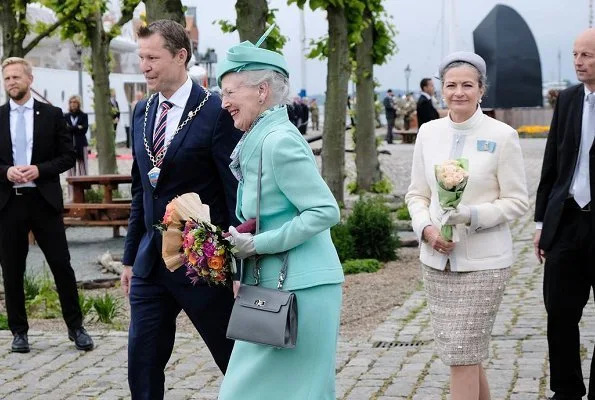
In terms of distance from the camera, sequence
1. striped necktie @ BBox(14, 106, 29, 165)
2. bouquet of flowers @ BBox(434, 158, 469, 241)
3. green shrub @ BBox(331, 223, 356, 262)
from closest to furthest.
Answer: bouquet of flowers @ BBox(434, 158, 469, 241)
striped necktie @ BBox(14, 106, 29, 165)
green shrub @ BBox(331, 223, 356, 262)

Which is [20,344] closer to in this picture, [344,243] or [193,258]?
[193,258]

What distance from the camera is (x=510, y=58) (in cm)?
5844

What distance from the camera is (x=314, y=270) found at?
4547mm

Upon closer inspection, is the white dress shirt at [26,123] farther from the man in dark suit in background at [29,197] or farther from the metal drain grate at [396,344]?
the metal drain grate at [396,344]

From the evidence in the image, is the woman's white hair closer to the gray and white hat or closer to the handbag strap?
the handbag strap

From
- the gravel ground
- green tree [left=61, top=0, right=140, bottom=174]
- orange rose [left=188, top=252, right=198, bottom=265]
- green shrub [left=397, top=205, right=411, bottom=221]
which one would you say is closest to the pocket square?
orange rose [left=188, top=252, right=198, bottom=265]

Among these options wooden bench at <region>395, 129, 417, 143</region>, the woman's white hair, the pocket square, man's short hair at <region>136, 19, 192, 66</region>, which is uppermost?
man's short hair at <region>136, 19, 192, 66</region>

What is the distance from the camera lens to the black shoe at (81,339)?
8578 millimetres

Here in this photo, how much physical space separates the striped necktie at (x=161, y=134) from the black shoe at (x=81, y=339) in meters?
3.33

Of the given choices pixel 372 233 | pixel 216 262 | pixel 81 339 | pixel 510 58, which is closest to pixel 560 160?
pixel 216 262

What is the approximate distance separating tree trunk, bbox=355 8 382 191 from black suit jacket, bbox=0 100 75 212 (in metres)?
13.0

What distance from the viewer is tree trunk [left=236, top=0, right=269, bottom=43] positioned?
41.2 ft

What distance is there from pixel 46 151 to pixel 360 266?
4.77 meters

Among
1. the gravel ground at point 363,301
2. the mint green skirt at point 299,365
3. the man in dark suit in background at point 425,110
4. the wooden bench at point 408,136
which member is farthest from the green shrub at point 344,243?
the wooden bench at point 408,136
